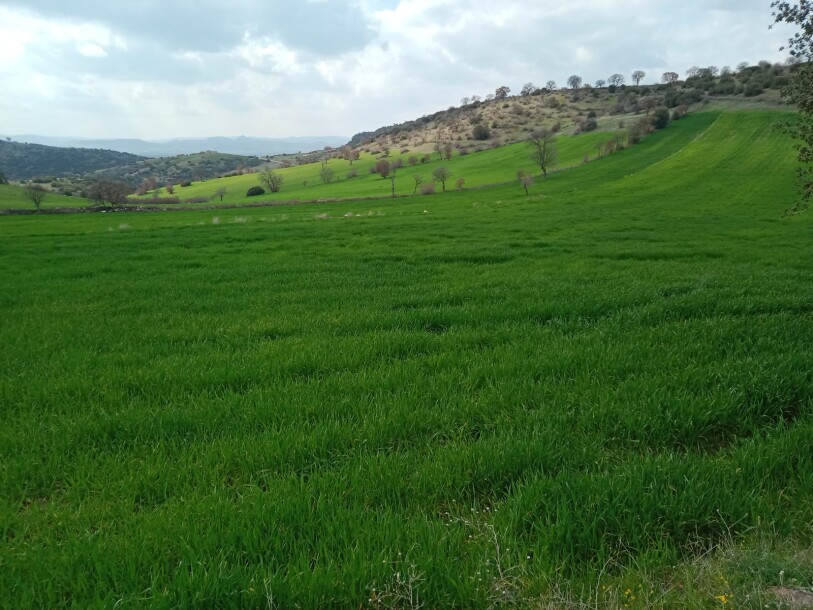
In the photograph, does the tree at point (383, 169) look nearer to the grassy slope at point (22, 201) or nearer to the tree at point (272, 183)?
the tree at point (272, 183)

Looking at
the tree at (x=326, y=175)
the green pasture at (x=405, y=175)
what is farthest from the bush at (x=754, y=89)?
the tree at (x=326, y=175)

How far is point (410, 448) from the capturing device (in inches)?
168

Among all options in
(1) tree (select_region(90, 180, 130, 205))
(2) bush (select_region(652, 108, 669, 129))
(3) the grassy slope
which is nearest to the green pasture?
(2) bush (select_region(652, 108, 669, 129))

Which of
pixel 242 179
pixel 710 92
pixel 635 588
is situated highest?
pixel 710 92

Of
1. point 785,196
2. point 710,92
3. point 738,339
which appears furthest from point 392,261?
point 710,92

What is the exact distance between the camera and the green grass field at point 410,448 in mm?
2822

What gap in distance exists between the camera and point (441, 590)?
2738 millimetres

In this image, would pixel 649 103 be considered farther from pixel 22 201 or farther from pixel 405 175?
pixel 22 201

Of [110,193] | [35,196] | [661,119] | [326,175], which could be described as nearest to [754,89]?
[661,119]

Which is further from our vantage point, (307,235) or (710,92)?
(710,92)

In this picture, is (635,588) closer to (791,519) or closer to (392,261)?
(791,519)

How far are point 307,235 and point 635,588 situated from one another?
26.9 m

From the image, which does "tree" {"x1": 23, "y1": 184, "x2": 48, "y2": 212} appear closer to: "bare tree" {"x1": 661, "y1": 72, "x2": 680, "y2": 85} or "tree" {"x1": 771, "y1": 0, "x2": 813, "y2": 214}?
"tree" {"x1": 771, "y1": 0, "x2": 813, "y2": 214}

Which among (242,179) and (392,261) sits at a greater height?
(242,179)
